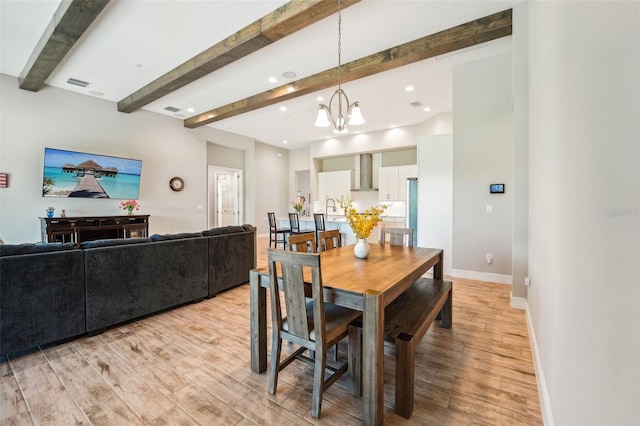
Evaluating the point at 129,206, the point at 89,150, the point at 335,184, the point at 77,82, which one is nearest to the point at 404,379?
the point at 129,206

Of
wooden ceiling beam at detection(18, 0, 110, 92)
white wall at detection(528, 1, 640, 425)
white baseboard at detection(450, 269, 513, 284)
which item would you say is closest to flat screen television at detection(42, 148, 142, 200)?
wooden ceiling beam at detection(18, 0, 110, 92)

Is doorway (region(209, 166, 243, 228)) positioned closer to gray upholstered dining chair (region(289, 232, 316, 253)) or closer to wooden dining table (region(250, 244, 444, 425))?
gray upholstered dining chair (region(289, 232, 316, 253))

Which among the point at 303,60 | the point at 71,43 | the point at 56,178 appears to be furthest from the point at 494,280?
the point at 56,178

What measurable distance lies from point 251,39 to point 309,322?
322 centimetres

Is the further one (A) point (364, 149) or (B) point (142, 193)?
(A) point (364, 149)

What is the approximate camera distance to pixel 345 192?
9000 mm

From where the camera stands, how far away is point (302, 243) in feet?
8.91

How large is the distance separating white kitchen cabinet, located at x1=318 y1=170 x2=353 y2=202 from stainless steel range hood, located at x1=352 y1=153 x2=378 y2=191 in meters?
0.36

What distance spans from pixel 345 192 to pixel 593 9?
8.09 meters

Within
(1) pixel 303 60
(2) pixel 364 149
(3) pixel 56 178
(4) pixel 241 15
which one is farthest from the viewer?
(2) pixel 364 149

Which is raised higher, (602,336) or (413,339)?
(602,336)

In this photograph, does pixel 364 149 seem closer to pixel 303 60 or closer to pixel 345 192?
pixel 345 192

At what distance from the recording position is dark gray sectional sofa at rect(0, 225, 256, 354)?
2244 mm

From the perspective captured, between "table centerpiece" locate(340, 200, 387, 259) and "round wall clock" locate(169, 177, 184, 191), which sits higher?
"round wall clock" locate(169, 177, 184, 191)
